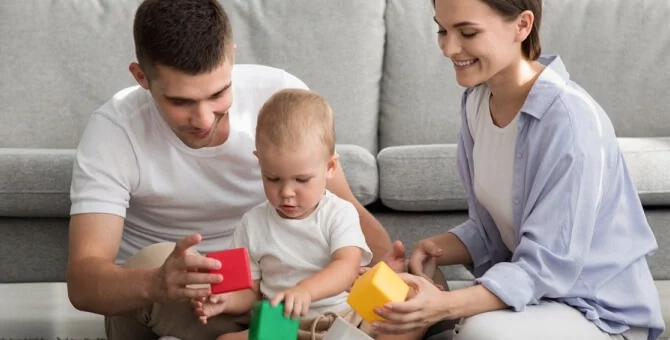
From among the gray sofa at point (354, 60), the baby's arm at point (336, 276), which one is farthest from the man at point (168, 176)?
the gray sofa at point (354, 60)

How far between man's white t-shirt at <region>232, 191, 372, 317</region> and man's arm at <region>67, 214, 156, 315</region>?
24cm

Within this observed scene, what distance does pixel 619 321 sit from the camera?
83.7 inches

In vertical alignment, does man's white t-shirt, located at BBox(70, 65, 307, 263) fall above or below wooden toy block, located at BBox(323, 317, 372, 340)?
above

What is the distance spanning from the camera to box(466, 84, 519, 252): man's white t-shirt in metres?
2.21

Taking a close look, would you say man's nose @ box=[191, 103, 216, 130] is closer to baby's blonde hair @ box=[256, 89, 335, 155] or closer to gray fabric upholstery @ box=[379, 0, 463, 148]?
baby's blonde hair @ box=[256, 89, 335, 155]

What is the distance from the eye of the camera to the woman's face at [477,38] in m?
2.10

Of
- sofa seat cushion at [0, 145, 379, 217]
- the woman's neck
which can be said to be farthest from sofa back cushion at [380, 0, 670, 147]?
the woman's neck

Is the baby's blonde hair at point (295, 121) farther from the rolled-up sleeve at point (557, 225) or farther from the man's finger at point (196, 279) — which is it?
the rolled-up sleeve at point (557, 225)

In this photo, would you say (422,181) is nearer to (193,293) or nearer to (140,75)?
(140,75)

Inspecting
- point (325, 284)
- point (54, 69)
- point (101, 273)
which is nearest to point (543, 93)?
point (325, 284)

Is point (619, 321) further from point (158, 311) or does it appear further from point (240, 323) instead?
point (158, 311)

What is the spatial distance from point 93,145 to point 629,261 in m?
1.16

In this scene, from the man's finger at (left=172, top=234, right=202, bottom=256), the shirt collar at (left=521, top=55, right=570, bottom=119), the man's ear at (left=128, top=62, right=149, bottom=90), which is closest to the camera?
the man's finger at (left=172, top=234, right=202, bottom=256)

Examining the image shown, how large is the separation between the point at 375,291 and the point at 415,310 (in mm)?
93
